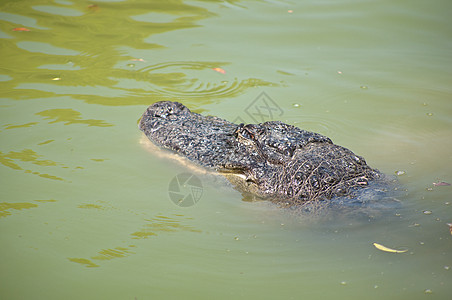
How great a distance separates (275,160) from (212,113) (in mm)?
2118

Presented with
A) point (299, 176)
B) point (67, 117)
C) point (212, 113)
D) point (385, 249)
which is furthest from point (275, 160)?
point (67, 117)

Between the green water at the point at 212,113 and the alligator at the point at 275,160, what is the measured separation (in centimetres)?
23

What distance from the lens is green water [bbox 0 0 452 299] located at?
3.80 meters

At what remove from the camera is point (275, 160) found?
473cm

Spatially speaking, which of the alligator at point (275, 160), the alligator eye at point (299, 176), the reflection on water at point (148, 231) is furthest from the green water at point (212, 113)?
the alligator eye at point (299, 176)

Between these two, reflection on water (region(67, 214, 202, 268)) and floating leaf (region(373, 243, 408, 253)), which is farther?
floating leaf (region(373, 243, 408, 253))

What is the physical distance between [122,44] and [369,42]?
4838 millimetres

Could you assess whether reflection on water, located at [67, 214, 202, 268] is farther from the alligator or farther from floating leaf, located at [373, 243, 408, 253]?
floating leaf, located at [373, 243, 408, 253]

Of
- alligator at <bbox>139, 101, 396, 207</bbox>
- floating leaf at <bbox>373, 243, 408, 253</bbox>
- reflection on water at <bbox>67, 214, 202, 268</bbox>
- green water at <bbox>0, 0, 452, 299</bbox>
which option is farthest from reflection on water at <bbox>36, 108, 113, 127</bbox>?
floating leaf at <bbox>373, 243, 408, 253</bbox>

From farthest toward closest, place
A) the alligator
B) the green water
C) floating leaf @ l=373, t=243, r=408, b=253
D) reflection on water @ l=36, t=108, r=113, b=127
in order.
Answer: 1. reflection on water @ l=36, t=108, r=113, b=127
2. the alligator
3. floating leaf @ l=373, t=243, r=408, b=253
4. the green water

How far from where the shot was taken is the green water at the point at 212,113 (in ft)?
12.5

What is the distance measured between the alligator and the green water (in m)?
0.23

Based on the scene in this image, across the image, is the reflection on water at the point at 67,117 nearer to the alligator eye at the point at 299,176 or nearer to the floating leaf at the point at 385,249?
the alligator eye at the point at 299,176

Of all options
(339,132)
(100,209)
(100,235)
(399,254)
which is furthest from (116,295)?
(339,132)
